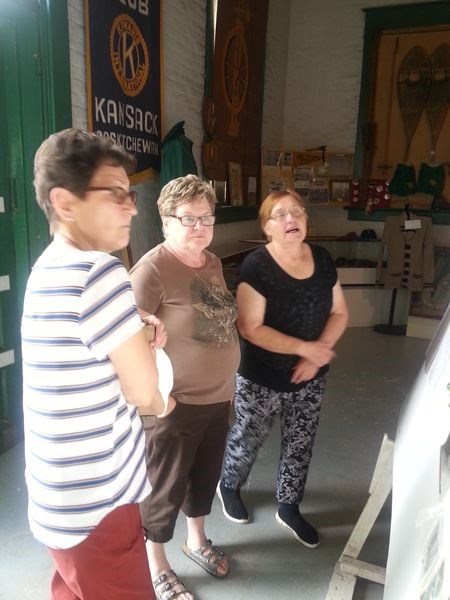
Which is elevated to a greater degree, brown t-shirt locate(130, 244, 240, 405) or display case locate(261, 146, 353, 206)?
display case locate(261, 146, 353, 206)

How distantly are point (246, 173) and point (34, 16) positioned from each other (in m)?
3.11

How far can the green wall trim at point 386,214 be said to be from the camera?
19.4ft

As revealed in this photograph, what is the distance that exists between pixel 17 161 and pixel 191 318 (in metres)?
1.66

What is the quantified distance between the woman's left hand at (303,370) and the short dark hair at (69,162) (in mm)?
1242

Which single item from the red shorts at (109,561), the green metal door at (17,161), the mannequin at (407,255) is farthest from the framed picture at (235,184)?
the red shorts at (109,561)

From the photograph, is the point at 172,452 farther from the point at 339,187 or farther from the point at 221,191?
the point at 339,187

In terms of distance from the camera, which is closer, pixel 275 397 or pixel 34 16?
pixel 275 397

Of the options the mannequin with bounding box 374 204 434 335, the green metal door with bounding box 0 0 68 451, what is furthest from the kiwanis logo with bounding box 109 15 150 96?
the mannequin with bounding box 374 204 434 335

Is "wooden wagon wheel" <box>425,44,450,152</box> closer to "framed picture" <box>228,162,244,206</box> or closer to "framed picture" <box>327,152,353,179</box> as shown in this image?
"framed picture" <box>327,152,353,179</box>

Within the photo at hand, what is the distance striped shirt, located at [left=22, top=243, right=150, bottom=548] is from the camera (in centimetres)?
90

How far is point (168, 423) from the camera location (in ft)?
5.28

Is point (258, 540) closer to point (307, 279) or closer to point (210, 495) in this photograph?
point (210, 495)

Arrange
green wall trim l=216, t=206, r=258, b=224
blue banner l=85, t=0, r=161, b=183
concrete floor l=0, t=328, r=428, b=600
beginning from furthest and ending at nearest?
green wall trim l=216, t=206, r=258, b=224 → blue banner l=85, t=0, r=161, b=183 → concrete floor l=0, t=328, r=428, b=600

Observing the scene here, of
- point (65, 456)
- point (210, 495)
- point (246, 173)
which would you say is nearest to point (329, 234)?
point (246, 173)
